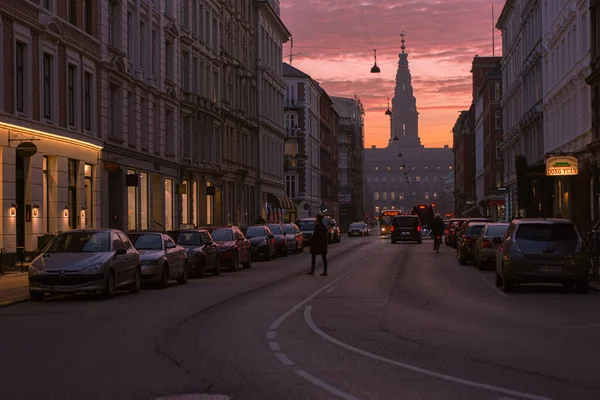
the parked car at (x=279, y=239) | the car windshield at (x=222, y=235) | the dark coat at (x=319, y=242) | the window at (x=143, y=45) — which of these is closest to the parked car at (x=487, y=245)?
the dark coat at (x=319, y=242)

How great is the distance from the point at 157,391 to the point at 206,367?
1560mm

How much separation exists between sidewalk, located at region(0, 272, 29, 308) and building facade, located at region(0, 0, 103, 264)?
2.08m

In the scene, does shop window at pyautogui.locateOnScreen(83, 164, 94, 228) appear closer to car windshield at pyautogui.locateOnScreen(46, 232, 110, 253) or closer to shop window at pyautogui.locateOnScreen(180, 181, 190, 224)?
shop window at pyautogui.locateOnScreen(180, 181, 190, 224)

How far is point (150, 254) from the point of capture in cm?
2506

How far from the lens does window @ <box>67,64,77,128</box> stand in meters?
36.5

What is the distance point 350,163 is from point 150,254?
424 feet

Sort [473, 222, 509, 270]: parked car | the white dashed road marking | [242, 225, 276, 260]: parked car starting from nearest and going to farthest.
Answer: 1. the white dashed road marking
2. [473, 222, 509, 270]: parked car
3. [242, 225, 276, 260]: parked car

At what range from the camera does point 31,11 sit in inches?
1277

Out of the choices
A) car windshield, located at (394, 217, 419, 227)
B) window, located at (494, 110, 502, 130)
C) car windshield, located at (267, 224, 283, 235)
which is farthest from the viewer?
window, located at (494, 110, 502, 130)

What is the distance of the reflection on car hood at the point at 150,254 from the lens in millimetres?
24812

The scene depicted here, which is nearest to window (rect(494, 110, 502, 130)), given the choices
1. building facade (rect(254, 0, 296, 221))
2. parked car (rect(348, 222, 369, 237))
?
parked car (rect(348, 222, 369, 237))

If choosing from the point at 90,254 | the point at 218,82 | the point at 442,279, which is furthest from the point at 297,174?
the point at 90,254

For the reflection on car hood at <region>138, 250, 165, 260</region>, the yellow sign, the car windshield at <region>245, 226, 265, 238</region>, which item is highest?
the yellow sign

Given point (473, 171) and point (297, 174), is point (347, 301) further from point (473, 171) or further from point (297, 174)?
point (473, 171)
